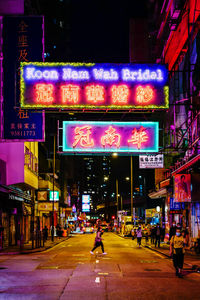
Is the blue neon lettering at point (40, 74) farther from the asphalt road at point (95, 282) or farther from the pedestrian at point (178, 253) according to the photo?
the pedestrian at point (178, 253)

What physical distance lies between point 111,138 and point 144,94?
422 cm

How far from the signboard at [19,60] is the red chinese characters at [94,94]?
4.76 meters

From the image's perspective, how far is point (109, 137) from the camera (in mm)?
19781

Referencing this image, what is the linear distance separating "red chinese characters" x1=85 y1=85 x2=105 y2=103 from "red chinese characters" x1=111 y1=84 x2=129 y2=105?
392 millimetres

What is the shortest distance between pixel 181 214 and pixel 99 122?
18.3 m

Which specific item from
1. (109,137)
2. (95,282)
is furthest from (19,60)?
(95,282)

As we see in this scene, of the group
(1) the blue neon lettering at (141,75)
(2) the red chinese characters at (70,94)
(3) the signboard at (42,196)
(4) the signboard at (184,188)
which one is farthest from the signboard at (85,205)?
(2) the red chinese characters at (70,94)

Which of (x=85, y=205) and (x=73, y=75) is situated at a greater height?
(x=73, y=75)

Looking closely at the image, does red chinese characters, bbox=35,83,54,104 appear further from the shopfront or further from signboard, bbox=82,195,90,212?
signboard, bbox=82,195,90,212

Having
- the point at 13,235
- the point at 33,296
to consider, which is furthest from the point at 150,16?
the point at 33,296

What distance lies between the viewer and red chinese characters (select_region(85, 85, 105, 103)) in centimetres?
1594

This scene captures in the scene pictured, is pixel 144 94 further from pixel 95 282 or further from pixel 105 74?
pixel 95 282

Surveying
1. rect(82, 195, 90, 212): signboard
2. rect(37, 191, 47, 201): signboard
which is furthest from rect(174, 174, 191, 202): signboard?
rect(82, 195, 90, 212): signboard

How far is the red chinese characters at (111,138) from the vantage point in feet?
64.7
